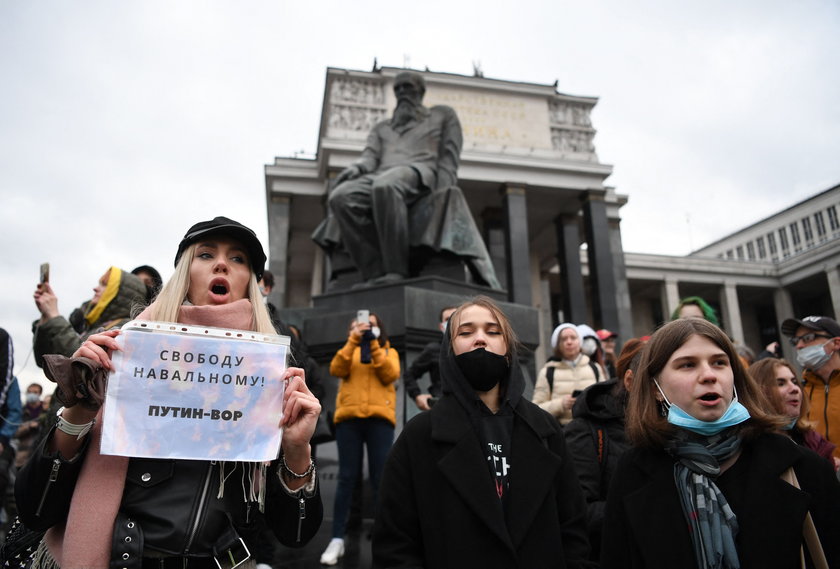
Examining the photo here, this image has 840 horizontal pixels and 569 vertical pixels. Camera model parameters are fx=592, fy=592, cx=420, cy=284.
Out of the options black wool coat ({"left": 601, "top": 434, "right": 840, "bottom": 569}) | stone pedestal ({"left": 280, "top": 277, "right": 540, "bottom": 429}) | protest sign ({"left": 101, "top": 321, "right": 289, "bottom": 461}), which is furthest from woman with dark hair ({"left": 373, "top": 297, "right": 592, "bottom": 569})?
stone pedestal ({"left": 280, "top": 277, "right": 540, "bottom": 429})

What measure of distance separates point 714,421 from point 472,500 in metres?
0.87

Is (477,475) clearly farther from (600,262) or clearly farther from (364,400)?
(600,262)

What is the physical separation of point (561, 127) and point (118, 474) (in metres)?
29.6

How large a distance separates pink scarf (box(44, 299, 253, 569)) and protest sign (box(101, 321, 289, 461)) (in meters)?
0.09

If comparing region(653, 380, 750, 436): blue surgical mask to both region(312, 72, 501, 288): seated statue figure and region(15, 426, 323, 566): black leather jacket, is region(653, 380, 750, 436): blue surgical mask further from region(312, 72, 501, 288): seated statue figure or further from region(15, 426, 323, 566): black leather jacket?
region(312, 72, 501, 288): seated statue figure

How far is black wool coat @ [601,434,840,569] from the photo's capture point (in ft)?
5.96

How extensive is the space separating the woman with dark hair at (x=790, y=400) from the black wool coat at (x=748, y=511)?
1.42 m

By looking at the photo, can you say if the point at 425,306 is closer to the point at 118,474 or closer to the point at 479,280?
the point at 479,280

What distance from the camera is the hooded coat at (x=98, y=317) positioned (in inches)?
124

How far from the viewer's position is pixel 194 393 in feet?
5.31

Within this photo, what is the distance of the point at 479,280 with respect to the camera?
795cm

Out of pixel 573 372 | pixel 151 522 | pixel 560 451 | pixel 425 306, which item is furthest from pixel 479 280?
pixel 151 522

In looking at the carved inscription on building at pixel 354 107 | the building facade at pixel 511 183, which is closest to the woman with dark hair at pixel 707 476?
the building facade at pixel 511 183

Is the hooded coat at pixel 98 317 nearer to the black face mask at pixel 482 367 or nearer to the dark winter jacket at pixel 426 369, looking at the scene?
the black face mask at pixel 482 367
